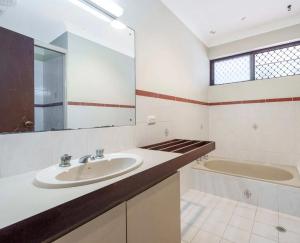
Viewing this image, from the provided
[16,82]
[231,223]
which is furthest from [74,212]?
[231,223]

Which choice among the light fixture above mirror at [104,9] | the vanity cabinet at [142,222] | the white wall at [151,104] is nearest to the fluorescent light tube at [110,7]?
the light fixture above mirror at [104,9]

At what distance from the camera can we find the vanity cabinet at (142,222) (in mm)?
714

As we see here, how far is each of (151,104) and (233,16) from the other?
1813 millimetres

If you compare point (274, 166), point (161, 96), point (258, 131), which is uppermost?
point (161, 96)

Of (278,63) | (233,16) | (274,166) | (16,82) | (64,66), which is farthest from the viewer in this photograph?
(278,63)

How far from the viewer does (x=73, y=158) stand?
119cm

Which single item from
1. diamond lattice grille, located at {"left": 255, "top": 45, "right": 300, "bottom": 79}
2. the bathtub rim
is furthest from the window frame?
the bathtub rim

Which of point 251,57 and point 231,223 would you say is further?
point 251,57

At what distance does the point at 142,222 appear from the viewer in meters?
0.97

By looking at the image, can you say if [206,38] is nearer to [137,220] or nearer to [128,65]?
[128,65]

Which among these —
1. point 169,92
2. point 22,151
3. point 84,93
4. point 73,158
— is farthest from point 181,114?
point 22,151

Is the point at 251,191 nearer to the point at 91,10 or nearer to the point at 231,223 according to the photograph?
the point at 231,223

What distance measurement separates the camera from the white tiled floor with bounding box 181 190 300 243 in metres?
1.66

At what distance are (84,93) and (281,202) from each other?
245 centimetres
